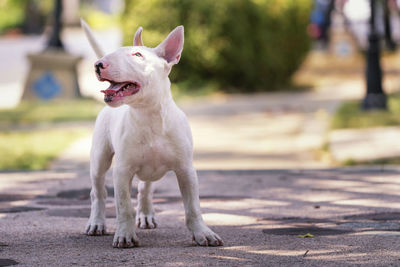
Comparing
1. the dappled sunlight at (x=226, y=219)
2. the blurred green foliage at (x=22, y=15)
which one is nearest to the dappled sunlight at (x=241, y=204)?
the dappled sunlight at (x=226, y=219)

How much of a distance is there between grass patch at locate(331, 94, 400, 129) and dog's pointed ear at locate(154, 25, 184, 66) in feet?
23.1

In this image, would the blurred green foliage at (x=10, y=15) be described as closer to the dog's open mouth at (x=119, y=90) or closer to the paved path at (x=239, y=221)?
the paved path at (x=239, y=221)

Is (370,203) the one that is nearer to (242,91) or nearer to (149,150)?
(149,150)

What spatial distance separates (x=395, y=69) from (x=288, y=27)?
5.51 meters

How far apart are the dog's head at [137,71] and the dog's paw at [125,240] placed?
87cm

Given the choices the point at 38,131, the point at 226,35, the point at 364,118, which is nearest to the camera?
the point at 364,118

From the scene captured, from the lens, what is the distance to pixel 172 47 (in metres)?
5.17

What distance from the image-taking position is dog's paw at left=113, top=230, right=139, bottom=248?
200 inches

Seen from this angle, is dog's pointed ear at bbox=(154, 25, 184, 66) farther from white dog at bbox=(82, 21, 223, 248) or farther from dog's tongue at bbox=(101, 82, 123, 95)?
dog's tongue at bbox=(101, 82, 123, 95)

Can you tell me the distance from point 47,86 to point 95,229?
12.7 meters

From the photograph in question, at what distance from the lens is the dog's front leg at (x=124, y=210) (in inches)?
201

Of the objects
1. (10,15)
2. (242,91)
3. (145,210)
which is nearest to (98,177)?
(145,210)

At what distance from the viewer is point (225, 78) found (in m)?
19.8

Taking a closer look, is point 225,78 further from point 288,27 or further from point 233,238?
point 233,238
